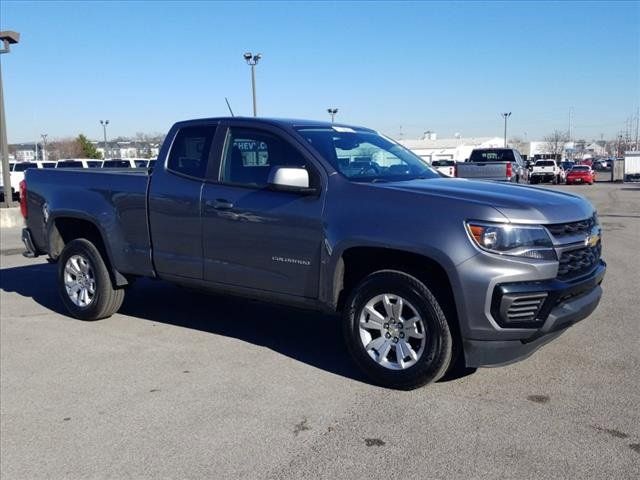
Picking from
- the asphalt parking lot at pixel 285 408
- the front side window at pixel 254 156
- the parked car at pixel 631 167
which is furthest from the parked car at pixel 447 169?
the parked car at pixel 631 167

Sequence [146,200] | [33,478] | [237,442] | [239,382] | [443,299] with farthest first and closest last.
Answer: [146,200]
[239,382]
[443,299]
[237,442]
[33,478]

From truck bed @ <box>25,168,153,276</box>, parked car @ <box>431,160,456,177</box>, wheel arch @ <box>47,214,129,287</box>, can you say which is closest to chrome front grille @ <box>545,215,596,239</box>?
parked car @ <box>431,160,456,177</box>

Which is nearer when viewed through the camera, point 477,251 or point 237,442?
point 237,442

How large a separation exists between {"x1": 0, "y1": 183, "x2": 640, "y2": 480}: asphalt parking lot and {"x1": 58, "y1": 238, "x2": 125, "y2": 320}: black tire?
0.52ft

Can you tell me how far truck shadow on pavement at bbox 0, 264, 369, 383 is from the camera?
5.49m

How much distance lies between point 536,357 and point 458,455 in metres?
1.85

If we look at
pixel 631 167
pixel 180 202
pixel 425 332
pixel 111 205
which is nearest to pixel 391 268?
pixel 425 332

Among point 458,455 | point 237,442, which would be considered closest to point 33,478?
point 237,442

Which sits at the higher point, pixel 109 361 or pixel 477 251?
pixel 477 251

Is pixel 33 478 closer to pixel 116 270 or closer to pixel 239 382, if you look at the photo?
pixel 239 382

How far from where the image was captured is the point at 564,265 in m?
4.29

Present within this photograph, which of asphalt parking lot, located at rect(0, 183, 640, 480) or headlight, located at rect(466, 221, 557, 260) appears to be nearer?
asphalt parking lot, located at rect(0, 183, 640, 480)

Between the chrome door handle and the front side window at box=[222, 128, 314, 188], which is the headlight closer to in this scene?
the front side window at box=[222, 128, 314, 188]

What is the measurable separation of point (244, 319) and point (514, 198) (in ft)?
10.8
